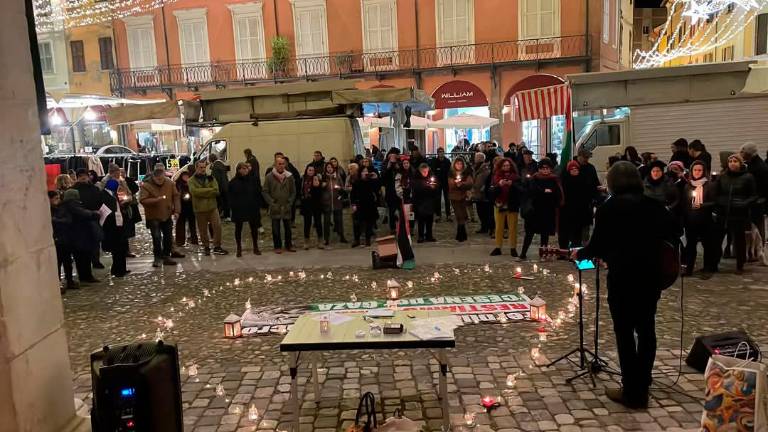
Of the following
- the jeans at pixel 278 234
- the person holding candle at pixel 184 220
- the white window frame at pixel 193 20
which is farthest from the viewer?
the white window frame at pixel 193 20

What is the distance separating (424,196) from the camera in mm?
10984

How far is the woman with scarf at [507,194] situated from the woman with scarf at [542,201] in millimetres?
206

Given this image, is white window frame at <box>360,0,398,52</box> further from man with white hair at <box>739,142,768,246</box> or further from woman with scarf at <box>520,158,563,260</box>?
man with white hair at <box>739,142,768,246</box>

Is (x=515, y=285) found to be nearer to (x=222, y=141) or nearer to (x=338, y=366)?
(x=338, y=366)

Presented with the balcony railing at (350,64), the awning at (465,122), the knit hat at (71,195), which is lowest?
the knit hat at (71,195)

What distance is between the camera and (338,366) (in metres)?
5.43

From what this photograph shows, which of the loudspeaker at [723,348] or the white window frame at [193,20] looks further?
the white window frame at [193,20]

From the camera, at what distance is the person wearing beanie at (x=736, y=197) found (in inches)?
312

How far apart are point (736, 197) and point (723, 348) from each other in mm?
4099

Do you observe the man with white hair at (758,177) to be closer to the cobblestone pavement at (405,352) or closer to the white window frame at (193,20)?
the cobblestone pavement at (405,352)

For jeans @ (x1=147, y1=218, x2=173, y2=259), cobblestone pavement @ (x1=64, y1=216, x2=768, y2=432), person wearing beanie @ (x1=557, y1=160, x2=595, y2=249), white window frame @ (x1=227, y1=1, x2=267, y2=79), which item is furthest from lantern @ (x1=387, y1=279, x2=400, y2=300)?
white window frame @ (x1=227, y1=1, x2=267, y2=79)

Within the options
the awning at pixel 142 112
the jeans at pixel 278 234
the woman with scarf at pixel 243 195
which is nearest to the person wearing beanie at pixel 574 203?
the jeans at pixel 278 234

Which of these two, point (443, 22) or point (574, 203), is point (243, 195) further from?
point (443, 22)

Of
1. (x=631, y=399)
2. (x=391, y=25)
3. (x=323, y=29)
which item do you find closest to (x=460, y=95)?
(x=391, y=25)
